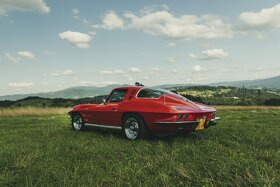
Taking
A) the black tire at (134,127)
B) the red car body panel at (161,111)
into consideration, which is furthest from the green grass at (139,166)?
the black tire at (134,127)

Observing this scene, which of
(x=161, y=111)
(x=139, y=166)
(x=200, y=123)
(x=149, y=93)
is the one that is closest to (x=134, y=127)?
(x=149, y=93)

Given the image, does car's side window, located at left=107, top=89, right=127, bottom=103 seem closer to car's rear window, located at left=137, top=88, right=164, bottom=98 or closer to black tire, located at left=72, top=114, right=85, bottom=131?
car's rear window, located at left=137, top=88, right=164, bottom=98

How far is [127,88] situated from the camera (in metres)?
10.0

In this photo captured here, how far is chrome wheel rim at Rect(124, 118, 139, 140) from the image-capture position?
9.32 meters

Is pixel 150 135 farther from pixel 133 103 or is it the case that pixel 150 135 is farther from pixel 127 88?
pixel 127 88

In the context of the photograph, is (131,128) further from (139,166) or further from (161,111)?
(139,166)

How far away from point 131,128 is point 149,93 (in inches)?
47.7

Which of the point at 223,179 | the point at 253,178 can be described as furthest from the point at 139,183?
the point at 253,178

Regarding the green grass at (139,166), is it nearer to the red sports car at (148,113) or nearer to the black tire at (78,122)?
the red sports car at (148,113)

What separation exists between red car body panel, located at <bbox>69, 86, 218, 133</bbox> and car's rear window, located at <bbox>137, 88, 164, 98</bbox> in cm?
13

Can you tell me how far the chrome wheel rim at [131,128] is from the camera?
932cm

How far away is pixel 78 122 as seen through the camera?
12219 millimetres

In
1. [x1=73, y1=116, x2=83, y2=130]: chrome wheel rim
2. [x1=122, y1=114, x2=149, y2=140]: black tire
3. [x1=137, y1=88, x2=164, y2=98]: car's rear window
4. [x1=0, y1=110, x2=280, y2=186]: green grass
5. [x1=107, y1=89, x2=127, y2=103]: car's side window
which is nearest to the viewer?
[x1=0, y1=110, x2=280, y2=186]: green grass

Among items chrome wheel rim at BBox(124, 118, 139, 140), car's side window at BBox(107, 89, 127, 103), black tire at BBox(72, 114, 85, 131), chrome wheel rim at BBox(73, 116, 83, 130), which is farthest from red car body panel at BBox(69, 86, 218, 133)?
chrome wheel rim at BBox(73, 116, 83, 130)
